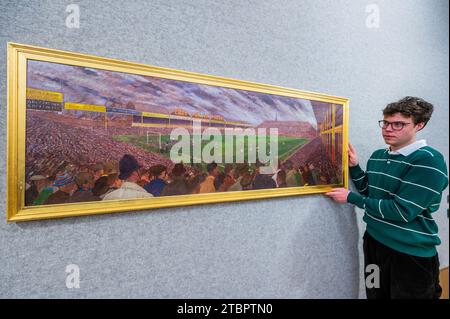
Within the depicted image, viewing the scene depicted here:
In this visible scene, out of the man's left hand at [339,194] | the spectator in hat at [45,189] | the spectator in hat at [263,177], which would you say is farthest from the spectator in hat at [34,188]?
the man's left hand at [339,194]

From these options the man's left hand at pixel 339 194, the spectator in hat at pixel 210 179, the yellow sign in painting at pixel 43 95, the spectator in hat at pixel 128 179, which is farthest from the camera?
the man's left hand at pixel 339 194

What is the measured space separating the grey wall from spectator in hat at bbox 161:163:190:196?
87 millimetres

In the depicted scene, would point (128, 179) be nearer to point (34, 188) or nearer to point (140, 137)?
point (140, 137)

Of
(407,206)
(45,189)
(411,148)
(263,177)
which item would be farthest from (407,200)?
(45,189)

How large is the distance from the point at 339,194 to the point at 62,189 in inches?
51.4

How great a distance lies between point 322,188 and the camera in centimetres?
146

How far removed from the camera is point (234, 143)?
46.4 inches

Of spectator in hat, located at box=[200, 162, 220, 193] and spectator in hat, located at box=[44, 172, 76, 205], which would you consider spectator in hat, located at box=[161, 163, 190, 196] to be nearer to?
spectator in hat, located at box=[200, 162, 220, 193]

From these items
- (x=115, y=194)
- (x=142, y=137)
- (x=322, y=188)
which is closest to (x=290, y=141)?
(x=322, y=188)

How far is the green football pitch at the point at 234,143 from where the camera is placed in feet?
3.25

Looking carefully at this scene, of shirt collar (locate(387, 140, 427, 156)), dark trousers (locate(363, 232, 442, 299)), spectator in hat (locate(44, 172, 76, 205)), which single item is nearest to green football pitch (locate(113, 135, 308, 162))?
spectator in hat (locate(44, 172, 76, 205))

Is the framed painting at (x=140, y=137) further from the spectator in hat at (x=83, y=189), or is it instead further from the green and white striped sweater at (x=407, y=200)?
the green and white striped sweater at (x=407, y=200)

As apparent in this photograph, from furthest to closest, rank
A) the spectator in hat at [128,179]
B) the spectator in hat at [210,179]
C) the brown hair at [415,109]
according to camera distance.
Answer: the brown hair at [415,109], the spectator in hat at [210,179], the spectator in hat at [128,179]

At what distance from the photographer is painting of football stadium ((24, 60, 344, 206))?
86 cm
